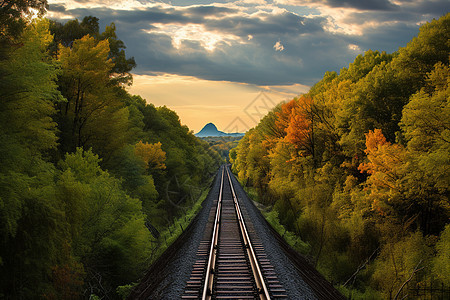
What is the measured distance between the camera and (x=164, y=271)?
40.3 feet

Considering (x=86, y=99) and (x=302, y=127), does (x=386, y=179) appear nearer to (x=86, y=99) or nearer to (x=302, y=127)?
(x=302, y=127)

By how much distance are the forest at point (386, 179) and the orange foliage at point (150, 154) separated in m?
21.3

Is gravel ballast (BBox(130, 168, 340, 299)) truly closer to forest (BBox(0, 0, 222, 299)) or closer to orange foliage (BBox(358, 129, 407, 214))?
forest (BBox(0, 0, 222, 299))

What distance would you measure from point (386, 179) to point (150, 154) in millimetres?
32300

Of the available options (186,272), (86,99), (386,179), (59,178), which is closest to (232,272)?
(186,272)

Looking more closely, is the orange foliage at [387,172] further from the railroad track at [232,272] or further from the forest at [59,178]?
the forest at [59,178]

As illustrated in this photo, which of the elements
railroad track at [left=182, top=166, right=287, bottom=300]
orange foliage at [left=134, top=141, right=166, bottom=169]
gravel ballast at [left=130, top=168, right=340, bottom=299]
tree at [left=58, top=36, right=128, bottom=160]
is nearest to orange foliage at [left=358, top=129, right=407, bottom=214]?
gravel ballast at [left=130, top=168, right=340, bottom=299]

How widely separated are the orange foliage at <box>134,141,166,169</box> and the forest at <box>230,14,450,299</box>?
69.7ft

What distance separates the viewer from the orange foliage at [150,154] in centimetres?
4063

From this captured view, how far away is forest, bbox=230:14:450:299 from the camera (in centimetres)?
1302

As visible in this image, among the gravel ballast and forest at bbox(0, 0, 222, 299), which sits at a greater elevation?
forest at bbox(0, 0, 222, 299)

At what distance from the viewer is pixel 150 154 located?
41.8 metres

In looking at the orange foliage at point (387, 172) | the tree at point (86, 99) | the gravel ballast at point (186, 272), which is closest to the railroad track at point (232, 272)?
the gravel ballast at point (186, 272)

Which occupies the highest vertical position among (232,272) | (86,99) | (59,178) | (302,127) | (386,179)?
(86,99)
